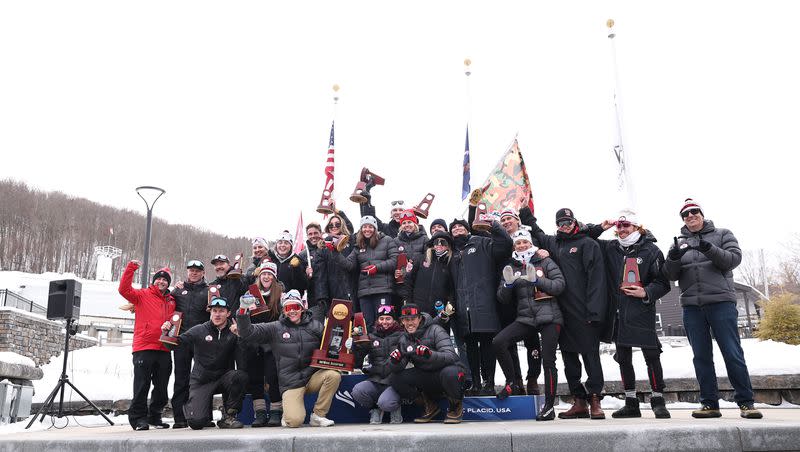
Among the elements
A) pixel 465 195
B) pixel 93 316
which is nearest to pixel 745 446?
pixel 465 195

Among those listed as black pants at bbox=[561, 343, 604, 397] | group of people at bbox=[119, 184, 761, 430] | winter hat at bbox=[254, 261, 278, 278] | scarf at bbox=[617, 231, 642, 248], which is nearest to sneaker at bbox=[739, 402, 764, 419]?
group of people at bbox=[119, 184, 761, 430]

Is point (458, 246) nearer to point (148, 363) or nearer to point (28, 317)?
point (148, 363)

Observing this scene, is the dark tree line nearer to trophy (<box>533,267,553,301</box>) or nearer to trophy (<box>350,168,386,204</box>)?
trophy (<box>350,168,386,204</box>)

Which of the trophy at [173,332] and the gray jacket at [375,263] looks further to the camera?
the gray jacket at [375,263]

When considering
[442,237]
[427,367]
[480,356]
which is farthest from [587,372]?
[442,237]

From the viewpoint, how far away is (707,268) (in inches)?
240

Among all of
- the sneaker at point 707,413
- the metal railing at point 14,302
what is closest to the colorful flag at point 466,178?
the sneaker at point 707,413

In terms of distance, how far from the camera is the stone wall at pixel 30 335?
1858 cm

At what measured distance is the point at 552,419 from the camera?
650 cm

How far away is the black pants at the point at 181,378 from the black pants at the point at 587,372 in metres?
4.60

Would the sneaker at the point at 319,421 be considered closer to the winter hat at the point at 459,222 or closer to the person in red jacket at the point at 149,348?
the person in red jacket at the point at 149,348

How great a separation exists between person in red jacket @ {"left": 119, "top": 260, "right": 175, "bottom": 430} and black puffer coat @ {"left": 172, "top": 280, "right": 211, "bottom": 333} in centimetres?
11

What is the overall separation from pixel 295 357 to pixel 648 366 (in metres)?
3.98

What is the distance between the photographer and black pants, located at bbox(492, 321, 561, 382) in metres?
6.68
